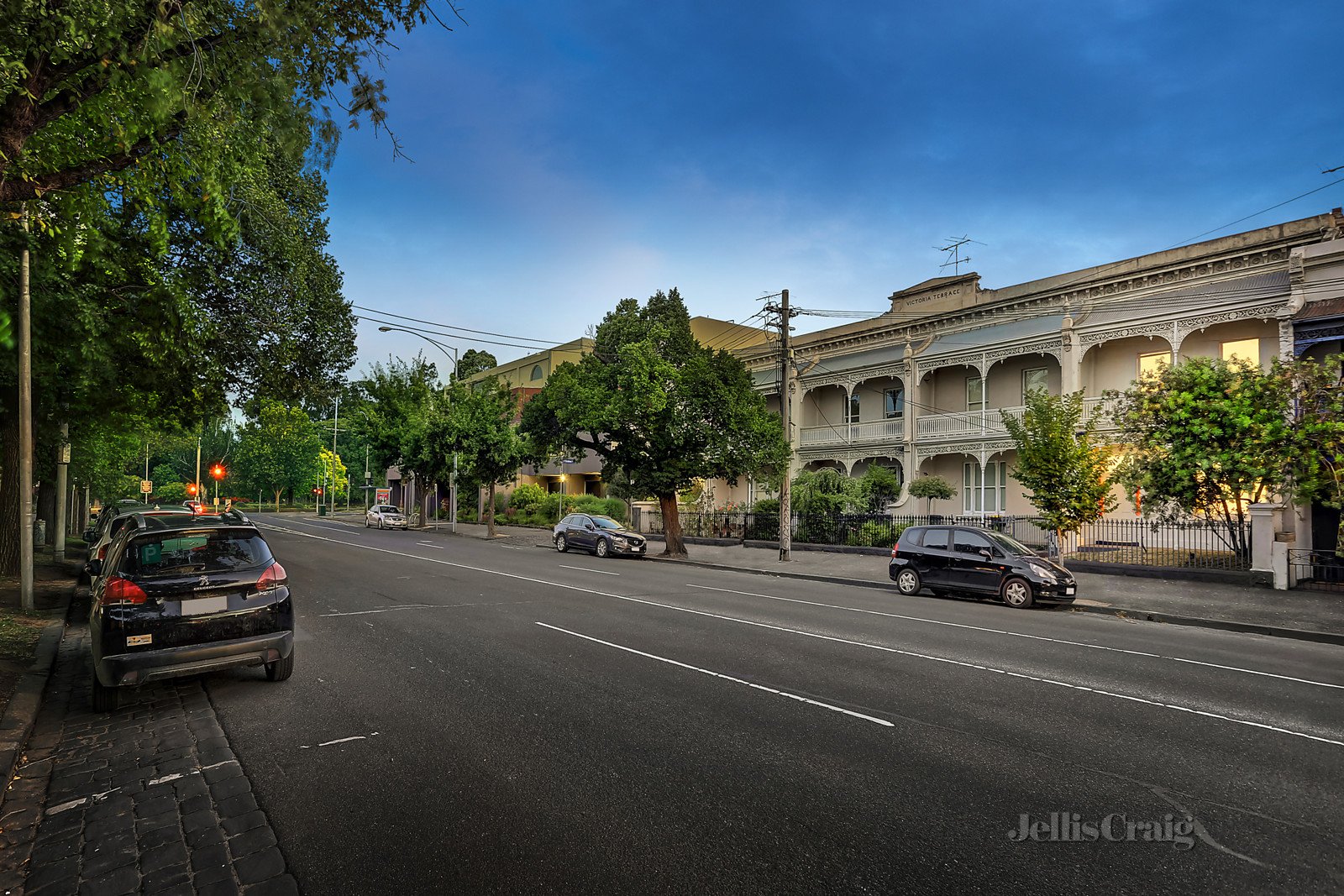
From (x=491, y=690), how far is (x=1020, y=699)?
16.7 ft

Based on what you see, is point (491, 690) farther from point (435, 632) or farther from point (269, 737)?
point (435, 632)

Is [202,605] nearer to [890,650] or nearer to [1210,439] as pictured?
[890,650]

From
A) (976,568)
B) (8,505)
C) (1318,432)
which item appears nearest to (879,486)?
(976,568)

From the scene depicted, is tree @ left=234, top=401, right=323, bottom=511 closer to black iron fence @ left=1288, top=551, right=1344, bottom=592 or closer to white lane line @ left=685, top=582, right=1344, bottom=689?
white lane line @ left=685, top=582, right=1344, bottom=689

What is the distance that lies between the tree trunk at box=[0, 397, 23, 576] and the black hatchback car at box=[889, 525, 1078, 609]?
18.4 m

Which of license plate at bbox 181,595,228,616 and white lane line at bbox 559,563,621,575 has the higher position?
license plate at bbox 181,595,228,616

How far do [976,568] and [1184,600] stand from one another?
425 centimetres

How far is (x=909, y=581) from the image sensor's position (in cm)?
1602

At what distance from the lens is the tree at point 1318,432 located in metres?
14.6

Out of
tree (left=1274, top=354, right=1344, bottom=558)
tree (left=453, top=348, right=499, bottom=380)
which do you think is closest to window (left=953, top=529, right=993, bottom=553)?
tree (left=1274, top=354, right=1344, bottom=558)

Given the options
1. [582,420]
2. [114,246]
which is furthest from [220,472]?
[114,246]

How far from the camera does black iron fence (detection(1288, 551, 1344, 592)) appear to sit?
51.2ft

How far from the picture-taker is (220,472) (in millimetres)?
29469

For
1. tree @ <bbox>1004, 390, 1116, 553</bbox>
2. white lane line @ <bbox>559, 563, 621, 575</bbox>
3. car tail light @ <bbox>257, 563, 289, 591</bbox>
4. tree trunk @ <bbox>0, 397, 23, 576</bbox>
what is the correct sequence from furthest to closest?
white lane line @ <bbox>559, 563, 621, 575</bbox> < tree @ <bbox>1004, 390, 1116, 553</bbox> < tree trunk @ <bbox>0, 397, 23, 576</bbox> < car tail light @ <bbox>257, 563, 289, 591</bbox>
